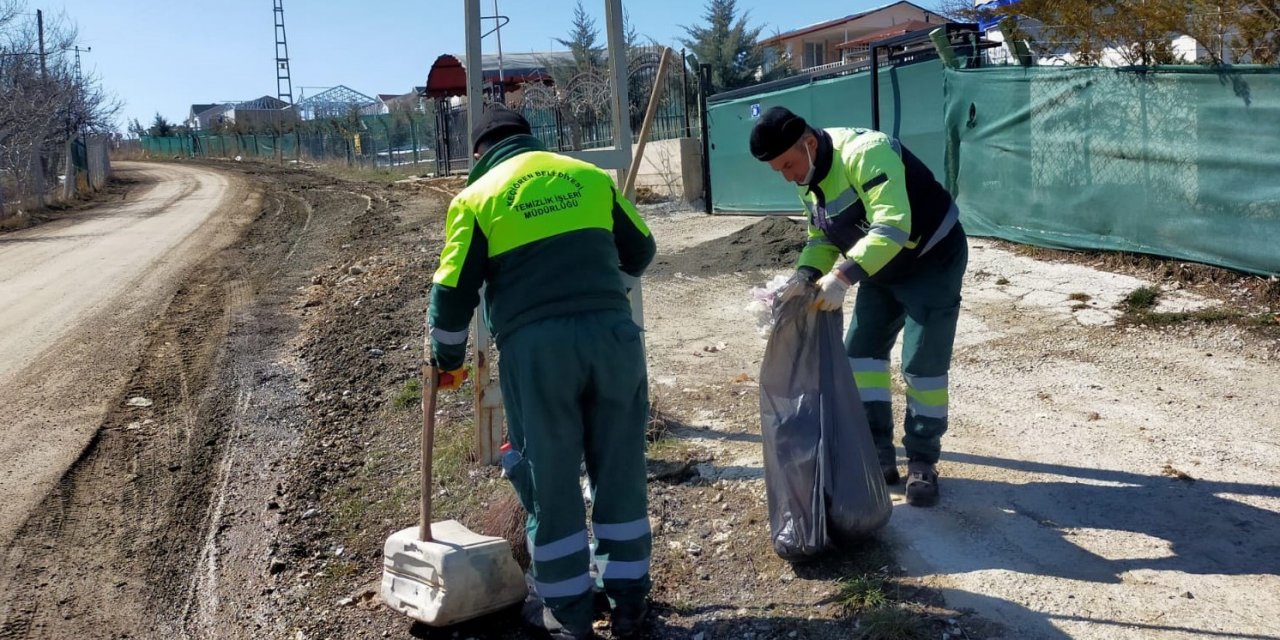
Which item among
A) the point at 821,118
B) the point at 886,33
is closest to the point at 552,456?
the point at 821,118

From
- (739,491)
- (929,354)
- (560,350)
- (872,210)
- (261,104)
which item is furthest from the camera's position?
(261,104)

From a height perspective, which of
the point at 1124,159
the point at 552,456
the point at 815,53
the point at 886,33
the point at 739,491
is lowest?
the point at 739,491

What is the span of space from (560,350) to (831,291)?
109cm

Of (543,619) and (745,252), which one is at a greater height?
(745,252)

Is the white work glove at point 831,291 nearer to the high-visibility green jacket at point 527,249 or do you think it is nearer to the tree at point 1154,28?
the high-visibility green jacket at point 527,249

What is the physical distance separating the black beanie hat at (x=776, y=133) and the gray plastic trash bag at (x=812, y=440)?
1.65ft

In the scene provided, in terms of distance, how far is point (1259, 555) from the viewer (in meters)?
3.59

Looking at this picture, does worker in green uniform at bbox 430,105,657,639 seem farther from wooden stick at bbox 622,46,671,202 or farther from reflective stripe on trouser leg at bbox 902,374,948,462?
reflective stripe on trouser leg at bbox 902,374,948,462

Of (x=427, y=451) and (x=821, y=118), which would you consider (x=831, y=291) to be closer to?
(x=427, y=451)

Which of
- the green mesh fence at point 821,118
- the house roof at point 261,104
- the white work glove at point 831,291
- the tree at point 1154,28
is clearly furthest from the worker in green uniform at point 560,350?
the house roof at point 261,104

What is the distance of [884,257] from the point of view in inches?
146

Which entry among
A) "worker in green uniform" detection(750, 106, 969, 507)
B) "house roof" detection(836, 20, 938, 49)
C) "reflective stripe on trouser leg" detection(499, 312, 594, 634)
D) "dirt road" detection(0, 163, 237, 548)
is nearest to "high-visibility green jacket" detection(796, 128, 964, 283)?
"worker in green uniform" detection(750, 106, 969, 507)

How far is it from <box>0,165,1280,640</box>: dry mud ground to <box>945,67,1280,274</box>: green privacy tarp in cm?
42

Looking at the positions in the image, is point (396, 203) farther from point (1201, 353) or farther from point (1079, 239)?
point (1201, 353)
